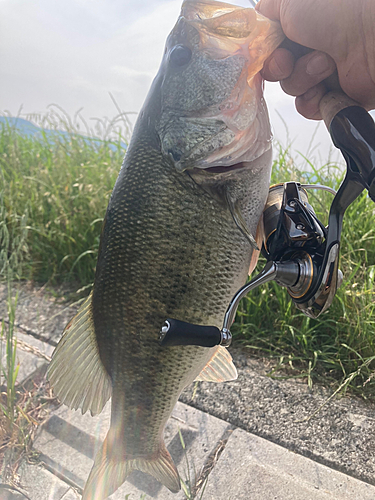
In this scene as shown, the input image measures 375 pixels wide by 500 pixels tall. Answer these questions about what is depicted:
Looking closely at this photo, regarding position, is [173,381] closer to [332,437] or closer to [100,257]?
[100,257]

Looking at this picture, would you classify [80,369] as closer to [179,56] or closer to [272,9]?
[179,56]

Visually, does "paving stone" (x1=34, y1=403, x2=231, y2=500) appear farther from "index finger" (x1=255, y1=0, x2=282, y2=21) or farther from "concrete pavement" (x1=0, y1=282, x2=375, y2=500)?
"index finger" (x1=255, y1=0, x2=282, y2=21)

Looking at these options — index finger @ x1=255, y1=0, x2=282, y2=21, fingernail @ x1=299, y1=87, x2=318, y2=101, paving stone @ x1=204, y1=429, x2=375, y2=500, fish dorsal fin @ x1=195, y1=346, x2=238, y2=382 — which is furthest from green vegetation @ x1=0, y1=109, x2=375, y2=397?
index finger @ x1=255, y1=0, x2=282, y2=21

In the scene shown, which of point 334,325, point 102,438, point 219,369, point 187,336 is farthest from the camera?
point 334,325

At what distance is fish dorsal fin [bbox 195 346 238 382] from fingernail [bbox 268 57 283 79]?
94 centimetres

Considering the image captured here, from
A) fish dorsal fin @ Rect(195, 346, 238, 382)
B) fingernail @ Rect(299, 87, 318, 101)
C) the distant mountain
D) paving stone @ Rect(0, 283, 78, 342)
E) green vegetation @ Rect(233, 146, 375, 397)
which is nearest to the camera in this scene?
fingernail @ Rect(299, 87, 318, 101)

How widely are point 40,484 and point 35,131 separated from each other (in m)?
4.18

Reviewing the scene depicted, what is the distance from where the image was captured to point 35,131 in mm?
4691

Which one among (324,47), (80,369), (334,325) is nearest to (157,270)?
(80,369)

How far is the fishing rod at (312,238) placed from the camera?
34.0 inches

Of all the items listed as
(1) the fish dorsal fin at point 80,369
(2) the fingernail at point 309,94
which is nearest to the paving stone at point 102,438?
(1) the fish dorsal fin at point 80,369

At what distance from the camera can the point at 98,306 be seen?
1.20 meters

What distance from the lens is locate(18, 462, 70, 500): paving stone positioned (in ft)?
5.37

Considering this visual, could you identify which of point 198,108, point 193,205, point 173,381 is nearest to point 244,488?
point 173,381
